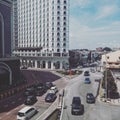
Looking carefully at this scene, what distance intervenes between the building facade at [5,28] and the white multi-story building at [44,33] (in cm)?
6007

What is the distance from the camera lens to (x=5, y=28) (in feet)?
257

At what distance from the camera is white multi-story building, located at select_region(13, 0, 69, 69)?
139 m

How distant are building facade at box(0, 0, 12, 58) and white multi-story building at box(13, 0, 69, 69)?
6007cm

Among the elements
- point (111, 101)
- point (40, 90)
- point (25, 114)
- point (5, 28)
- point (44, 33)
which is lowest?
point (111, 101)

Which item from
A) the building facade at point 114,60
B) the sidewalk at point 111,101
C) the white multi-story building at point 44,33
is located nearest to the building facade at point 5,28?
the sidewalk at point 111,101

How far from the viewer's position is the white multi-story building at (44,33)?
457 feet

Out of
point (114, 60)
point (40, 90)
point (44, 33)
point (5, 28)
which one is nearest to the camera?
point (40, 90)

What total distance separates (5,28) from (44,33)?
69.1 meters

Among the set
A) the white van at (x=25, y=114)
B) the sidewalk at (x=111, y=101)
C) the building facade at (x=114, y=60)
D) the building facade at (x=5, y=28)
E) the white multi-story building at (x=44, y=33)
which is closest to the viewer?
the white van at (x=25, y=114)

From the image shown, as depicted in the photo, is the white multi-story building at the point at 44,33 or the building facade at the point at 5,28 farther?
the white multi-story building at the point at 44,33

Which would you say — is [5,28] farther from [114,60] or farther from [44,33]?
[44,33]

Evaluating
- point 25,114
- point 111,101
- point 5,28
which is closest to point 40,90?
point 111,101

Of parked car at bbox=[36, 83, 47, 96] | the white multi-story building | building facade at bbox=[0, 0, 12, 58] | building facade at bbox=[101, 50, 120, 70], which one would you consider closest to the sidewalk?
parked car at bbox=[36, 83, 47, 96]

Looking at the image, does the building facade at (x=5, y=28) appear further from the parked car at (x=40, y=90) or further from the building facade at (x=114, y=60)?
the building facade at (x=114, y=60)
